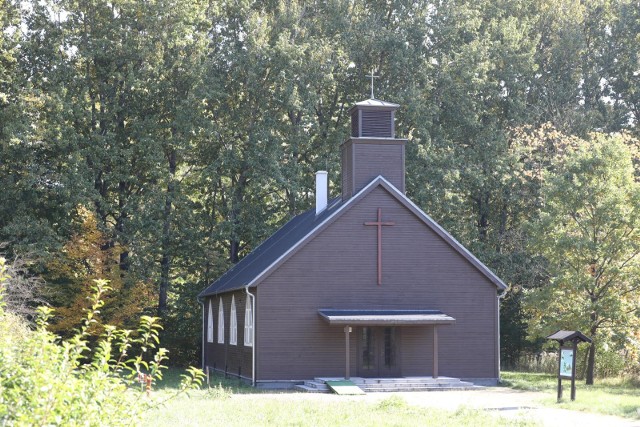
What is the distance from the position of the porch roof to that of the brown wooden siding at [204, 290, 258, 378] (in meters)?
3.36

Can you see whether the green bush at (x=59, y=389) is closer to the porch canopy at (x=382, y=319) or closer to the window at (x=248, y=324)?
the porch canopy at (x=382, y=319)

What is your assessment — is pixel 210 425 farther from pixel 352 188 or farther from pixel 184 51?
pixel 184 51

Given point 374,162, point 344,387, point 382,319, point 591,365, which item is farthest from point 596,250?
point 344,387

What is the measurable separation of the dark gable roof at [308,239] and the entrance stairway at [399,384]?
3.73 m

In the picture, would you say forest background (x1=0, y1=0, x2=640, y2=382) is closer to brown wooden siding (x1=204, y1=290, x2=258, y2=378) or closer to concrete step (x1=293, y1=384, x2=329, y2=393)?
brown wooden siding (x1=204, y1=290, x2=258, y2=378)

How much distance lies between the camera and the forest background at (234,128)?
132 ft

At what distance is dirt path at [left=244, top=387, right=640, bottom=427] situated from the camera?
19.6 metres

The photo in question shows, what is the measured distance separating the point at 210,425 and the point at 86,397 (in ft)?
31.1

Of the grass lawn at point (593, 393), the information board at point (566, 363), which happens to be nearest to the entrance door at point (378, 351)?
the grass lawn at point (593, 393)

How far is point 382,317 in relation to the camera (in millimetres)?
30688

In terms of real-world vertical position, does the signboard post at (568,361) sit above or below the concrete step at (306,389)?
above

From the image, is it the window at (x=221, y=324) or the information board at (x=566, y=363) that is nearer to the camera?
the information board at (x=566, y=363)

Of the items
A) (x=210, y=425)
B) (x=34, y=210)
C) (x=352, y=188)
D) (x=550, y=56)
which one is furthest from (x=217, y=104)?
(x=210, y=425)

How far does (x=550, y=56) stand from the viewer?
49.7 m
